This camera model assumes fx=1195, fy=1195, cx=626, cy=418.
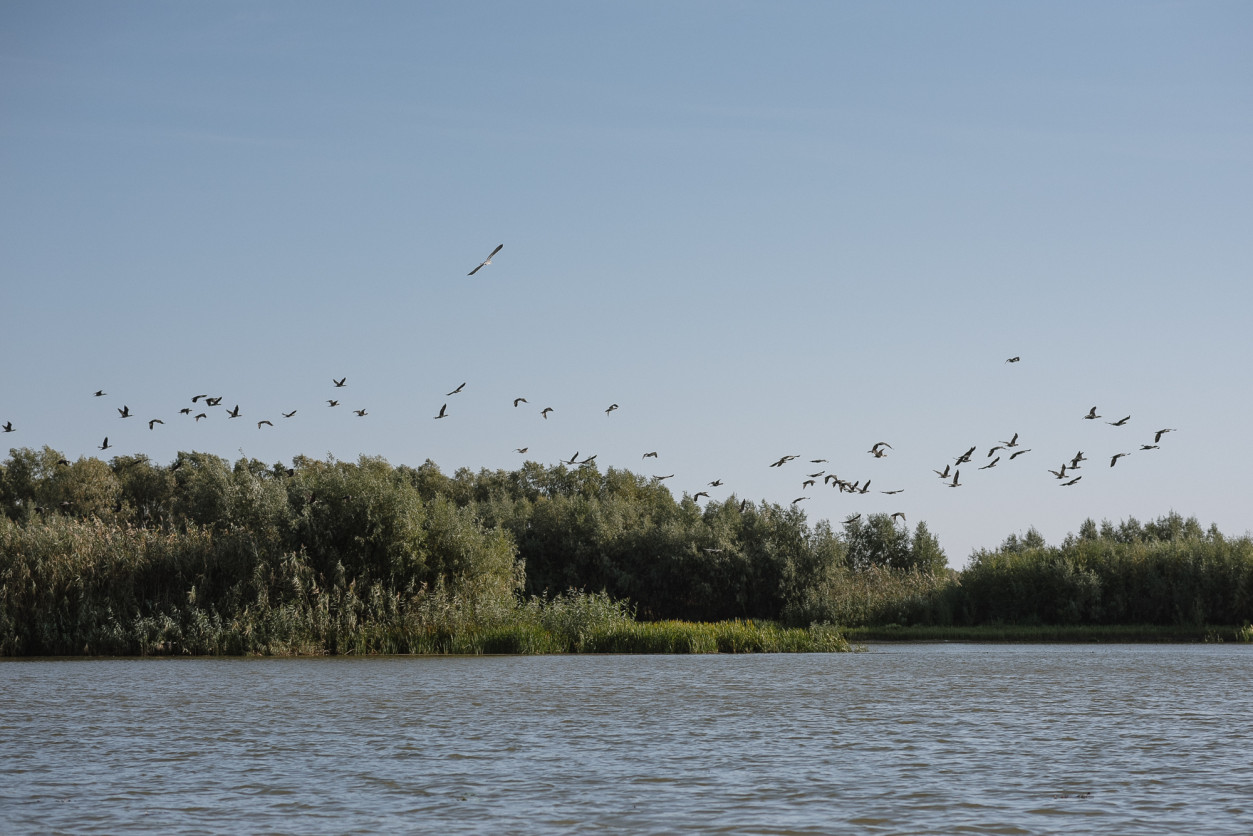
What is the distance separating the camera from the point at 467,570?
139ft

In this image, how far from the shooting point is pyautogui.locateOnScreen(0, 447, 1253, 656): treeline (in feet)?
128

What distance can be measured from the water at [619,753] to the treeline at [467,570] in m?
8.21

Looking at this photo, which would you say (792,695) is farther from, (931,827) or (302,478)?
(302,478)

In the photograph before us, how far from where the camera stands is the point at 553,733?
1905 centimetres

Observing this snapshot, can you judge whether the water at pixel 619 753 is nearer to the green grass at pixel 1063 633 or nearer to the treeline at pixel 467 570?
the treeline at pixel 467 570

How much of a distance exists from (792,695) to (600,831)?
604 inches

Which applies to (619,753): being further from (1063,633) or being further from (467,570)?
(1063,633)

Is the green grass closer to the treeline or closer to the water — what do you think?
the treeline

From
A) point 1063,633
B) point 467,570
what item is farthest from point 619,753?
point 1063,633

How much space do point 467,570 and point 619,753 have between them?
2626cm

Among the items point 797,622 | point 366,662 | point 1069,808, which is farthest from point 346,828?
point 797,622

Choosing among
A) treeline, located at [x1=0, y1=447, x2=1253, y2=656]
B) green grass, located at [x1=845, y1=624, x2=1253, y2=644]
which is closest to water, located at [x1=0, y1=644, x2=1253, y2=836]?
treeline, located at [x1=0, y1=447, x2=1253, y2=656]

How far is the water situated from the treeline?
8.21 metres

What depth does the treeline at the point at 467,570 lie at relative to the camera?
39.0 m
